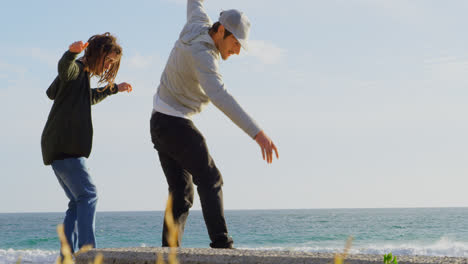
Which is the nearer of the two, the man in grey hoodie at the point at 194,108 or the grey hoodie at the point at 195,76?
the grey hoodie at the point at 195,76

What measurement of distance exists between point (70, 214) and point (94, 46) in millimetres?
1072

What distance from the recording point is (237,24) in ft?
11.3

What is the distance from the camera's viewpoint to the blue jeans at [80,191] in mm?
3576

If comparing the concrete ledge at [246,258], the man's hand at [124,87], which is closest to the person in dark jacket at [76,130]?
the man's hand at [124,87]

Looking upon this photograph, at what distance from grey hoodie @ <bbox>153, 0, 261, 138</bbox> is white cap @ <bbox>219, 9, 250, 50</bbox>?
0.14m

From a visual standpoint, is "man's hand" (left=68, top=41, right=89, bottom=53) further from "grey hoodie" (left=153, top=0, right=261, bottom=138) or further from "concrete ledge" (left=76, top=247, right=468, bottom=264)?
"concrete ledge" (left=76, top=247, right=468, bottom=264)

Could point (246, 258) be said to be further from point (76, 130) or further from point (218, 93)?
point (76, 130)

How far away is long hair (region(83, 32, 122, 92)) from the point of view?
3.74m

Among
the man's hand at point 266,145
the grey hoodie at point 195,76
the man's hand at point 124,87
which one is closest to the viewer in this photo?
the man's hand at point 266,145

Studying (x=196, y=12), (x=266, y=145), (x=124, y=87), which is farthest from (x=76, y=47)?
(x=266, y=145)

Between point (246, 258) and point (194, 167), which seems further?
point (194, 167)

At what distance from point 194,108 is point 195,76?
0.21 m

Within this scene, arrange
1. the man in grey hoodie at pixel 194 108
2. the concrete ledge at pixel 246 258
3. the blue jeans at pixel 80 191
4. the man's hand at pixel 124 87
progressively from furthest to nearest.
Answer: the man's hand at pixel 124 87 < the blue jeans at pixel 80 191 < the man in grey hoodie at pixel 194 108 < the concrete ledge at pixel 246 258

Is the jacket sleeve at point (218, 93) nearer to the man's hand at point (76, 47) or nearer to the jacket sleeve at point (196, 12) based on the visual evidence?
the jacket sleeve at point (196, 12)
